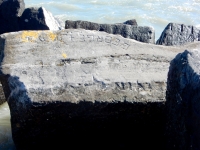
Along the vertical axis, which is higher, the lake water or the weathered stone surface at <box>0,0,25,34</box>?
the lake water

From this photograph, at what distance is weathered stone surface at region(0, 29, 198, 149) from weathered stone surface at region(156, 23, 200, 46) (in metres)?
1.17

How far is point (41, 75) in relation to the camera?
2.51 meters

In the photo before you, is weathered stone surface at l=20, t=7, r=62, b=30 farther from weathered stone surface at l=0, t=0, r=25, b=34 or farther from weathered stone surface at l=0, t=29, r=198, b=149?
weathered stone surface at l=0, t=29, r=198, b=149

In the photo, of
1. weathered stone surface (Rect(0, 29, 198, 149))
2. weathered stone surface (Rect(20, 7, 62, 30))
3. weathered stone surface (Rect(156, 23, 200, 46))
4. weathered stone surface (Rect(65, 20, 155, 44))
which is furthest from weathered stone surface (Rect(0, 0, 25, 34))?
weathered stone surface (Rect(0, 29, 198, 149))

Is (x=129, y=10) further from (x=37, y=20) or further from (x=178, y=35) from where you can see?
Result: (x=178, y=35)

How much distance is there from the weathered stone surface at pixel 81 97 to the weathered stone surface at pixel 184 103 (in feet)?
0.85

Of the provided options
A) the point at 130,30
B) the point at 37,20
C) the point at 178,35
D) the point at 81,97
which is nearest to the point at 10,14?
the point at 37,20

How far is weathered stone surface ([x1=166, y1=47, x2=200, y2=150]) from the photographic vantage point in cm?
182

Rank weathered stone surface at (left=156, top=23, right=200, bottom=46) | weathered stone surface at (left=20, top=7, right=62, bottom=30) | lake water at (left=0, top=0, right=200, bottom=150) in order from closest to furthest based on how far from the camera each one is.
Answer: weathered stone surface at (left=156, top=23, right=200, bottom=46), weathered stone surface at (left=20, top=7, right=62, bottom=30), lake water at (left=0, top=0, right=200, bottom=150)

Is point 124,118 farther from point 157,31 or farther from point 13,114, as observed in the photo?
point 157,31

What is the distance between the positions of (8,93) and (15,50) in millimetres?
405

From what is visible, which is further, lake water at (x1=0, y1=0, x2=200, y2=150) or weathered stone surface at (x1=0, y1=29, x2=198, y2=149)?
lake water at (x1=0, y1=0, x2=200, y2=150)

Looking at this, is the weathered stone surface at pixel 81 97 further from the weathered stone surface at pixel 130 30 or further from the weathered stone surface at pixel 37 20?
the weathered stone surface at pixel 37 20

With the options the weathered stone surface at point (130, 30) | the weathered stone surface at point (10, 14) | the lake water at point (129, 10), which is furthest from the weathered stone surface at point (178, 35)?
the lake water at point (129, 10)
